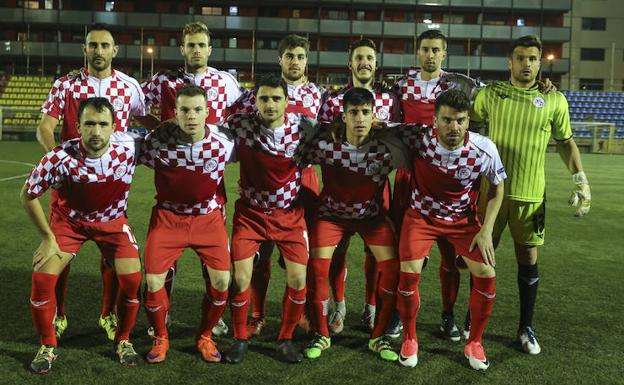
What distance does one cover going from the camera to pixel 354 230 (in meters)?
4.42

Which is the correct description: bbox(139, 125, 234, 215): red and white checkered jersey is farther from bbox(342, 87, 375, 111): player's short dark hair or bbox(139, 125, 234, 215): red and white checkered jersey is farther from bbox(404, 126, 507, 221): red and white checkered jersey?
bbox(404, 126, 507, 221): red and white checkered jersey

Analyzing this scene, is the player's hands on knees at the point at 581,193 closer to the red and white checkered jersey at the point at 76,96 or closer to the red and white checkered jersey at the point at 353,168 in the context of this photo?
the red and white checkered jersey at the point at 353,168

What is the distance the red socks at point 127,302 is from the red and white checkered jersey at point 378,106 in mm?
1855

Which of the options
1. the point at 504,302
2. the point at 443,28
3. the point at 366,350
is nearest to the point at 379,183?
the point at 366,350

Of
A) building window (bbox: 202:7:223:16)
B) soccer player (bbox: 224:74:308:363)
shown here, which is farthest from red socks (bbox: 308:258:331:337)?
building window (bbox: 202:7:223:16)

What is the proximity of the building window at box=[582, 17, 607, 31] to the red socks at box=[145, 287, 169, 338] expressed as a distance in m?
47.4

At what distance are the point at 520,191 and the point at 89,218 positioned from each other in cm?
283

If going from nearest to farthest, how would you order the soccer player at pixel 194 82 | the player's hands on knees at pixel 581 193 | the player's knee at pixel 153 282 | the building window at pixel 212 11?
the player's knee at pixel 153 282 → the player's hands on knees at pixel 581 193 → the soccer player at pixel 194 82 → the building window at pixel 212 11

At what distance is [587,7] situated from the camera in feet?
148

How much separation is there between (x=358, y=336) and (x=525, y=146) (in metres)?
1.73

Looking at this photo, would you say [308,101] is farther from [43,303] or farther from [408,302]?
[43,303]

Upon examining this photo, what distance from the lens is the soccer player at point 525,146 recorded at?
438 cm

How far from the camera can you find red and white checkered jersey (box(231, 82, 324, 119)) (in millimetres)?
4926

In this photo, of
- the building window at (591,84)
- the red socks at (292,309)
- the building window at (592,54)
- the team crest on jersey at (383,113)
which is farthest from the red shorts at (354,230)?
the building window at (592,54)
